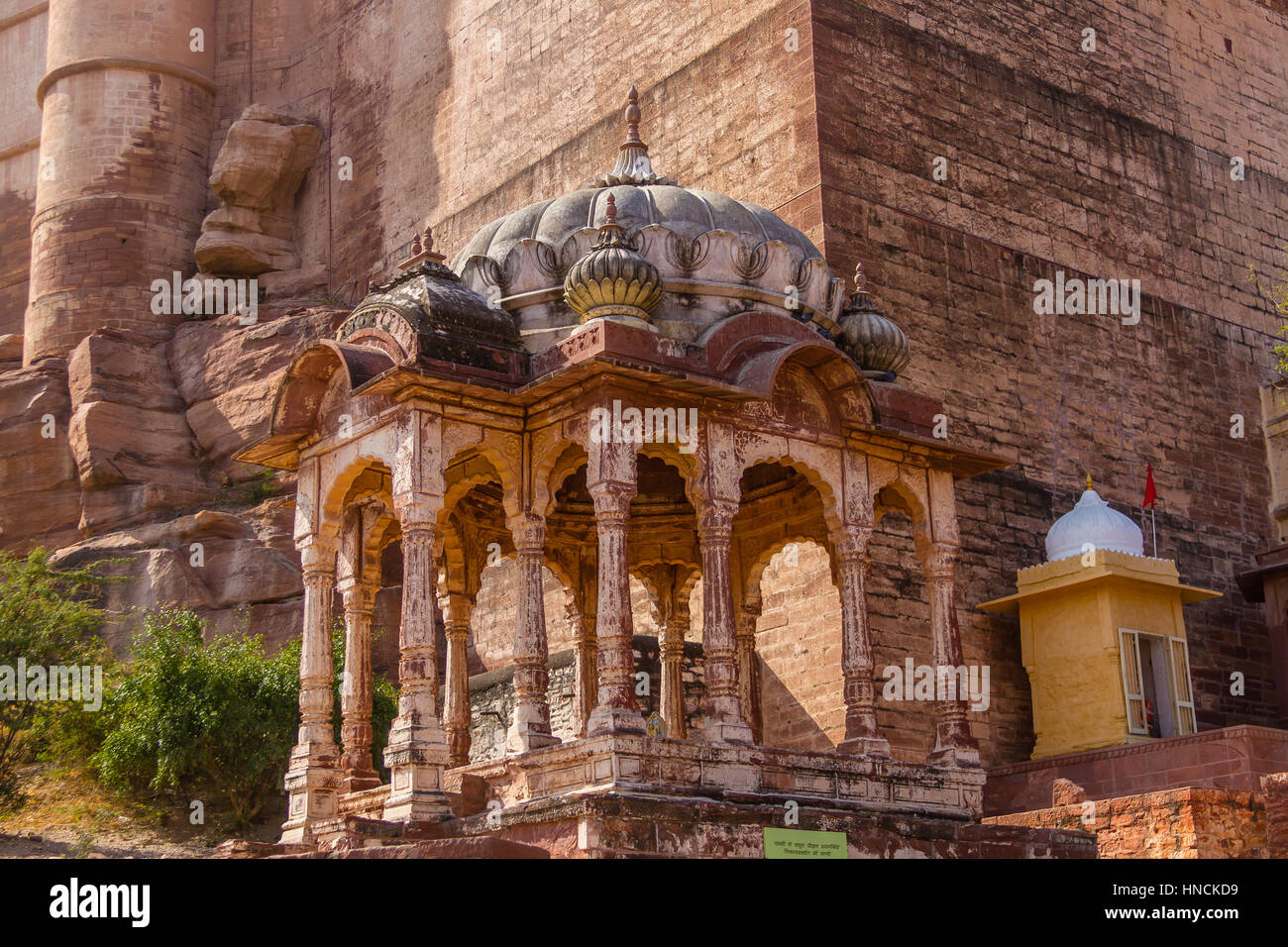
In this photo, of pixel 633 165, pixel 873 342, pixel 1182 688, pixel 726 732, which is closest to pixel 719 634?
pixel 726 732

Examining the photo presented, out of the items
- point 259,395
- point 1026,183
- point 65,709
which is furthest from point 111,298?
point 1026,183

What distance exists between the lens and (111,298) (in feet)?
89.1

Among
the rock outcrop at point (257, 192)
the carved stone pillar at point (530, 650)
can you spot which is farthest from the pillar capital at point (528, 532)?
the rock outcrop at point (257, 192)

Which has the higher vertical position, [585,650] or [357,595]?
[357,595]

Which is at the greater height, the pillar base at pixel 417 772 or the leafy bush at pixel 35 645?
the leafy bush at pixel 35 645

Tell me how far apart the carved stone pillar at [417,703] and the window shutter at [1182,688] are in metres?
8.48

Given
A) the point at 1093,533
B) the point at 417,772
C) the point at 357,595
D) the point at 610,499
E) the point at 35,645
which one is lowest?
the point at 417,772

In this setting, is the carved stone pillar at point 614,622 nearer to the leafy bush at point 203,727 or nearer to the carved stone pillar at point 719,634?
the carved stone pillar at point 719,634

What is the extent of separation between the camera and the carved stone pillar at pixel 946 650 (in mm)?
12023

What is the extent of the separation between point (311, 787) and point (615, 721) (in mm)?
2518

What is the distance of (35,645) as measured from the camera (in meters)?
18.0

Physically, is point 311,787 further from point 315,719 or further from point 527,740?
point 527,740
